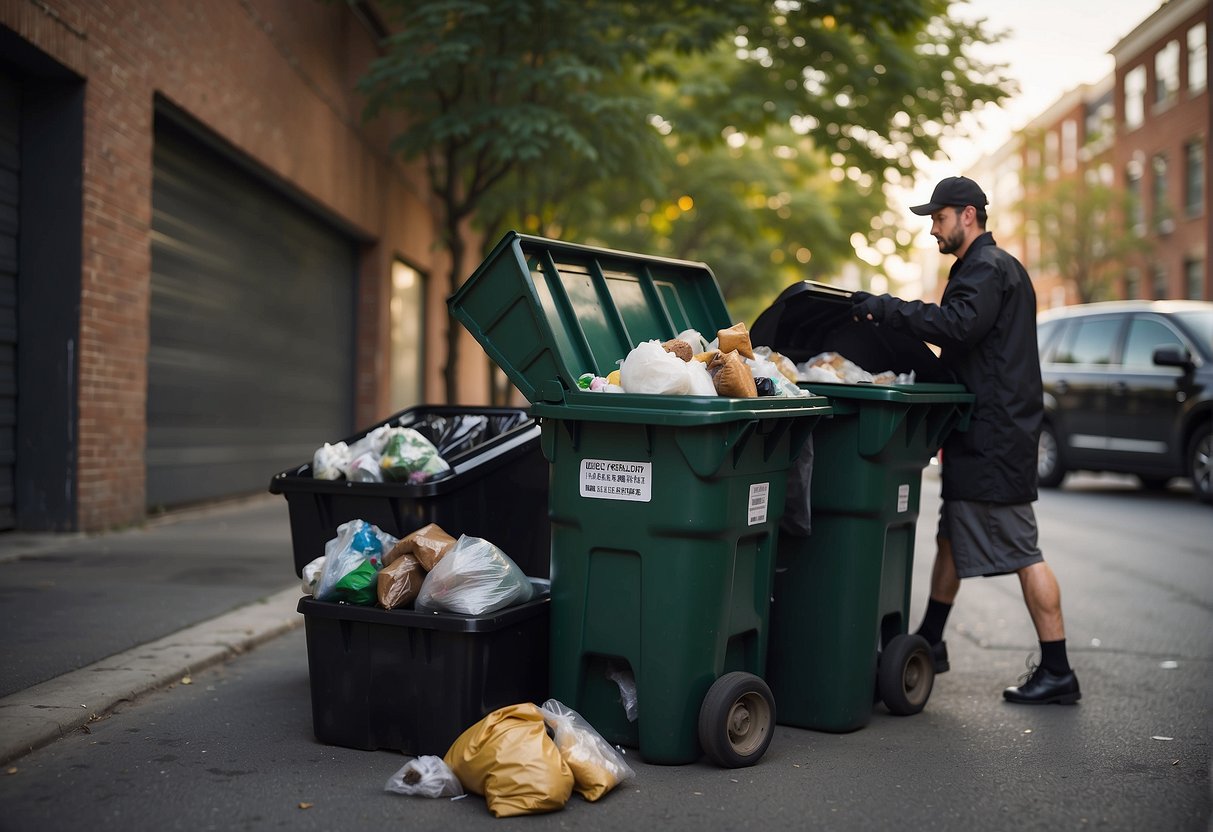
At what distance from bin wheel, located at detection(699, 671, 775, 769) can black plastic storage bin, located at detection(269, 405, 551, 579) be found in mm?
1207

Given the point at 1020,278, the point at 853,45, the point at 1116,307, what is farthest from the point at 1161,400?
the point at 1020,278

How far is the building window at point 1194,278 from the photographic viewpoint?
32.2m

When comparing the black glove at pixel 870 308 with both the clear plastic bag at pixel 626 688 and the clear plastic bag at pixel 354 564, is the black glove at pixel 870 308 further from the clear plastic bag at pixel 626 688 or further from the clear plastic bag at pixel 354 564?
the clear plastic bag at pixel 354 564

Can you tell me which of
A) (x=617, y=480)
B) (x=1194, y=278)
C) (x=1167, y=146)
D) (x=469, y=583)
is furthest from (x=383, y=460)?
(x=1167, y=146)

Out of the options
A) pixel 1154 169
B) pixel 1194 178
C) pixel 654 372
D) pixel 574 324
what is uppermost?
pixel 1154 169

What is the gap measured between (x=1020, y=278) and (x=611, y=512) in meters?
2.13

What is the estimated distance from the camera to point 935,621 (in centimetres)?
511

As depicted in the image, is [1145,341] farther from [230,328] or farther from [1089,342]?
[230,328]

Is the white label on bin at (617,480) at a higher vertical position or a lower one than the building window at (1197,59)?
lower

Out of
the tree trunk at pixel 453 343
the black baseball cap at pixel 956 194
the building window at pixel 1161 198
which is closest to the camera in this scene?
the black baseball cap at pixel 956 194

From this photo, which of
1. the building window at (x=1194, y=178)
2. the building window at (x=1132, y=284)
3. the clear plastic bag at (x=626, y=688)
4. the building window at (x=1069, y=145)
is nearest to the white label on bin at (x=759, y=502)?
the clear plastic bag at (x=626, y=688)

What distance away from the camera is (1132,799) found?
3.54 metres

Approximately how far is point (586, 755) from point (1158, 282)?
3570cm

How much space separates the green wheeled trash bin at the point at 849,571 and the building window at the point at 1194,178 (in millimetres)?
31911
